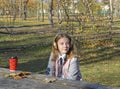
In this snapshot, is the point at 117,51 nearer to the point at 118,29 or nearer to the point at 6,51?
the point at 6,51

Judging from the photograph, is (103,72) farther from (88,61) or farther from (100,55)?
(100,55)

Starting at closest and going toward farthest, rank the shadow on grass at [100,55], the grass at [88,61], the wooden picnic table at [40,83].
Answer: the wooden picnic table at [40,83] → the grass at [88,61] → the shadow on grass at [100,55]

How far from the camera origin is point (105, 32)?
22.2 meters

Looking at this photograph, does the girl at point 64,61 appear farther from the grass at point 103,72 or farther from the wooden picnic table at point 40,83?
the grass at point 103,72

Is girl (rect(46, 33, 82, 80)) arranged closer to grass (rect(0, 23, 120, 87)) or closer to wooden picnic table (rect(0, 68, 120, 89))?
wooden picnic table (rect(0, 68, 120, 89))

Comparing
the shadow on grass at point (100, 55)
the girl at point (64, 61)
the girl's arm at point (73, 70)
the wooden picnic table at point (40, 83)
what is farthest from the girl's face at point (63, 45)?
the shadow on grass at point (100, 55)

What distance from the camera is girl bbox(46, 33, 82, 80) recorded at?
5012 mm

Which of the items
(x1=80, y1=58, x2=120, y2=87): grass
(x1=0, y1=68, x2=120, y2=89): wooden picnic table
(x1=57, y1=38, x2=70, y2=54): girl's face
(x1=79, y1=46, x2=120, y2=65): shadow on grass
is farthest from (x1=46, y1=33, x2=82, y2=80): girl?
(x1=79, y1=46, x2=120, y2=65): shadow on grass

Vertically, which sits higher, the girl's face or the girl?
the girl's face

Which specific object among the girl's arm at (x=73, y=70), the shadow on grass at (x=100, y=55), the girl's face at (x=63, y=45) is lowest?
the shadow on grass at (x=100, y=55)

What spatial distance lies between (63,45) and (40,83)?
1088 millimetres

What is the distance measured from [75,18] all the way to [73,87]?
12.2m

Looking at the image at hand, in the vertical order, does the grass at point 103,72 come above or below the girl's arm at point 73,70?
below

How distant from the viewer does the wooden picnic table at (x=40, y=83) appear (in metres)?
3.95
